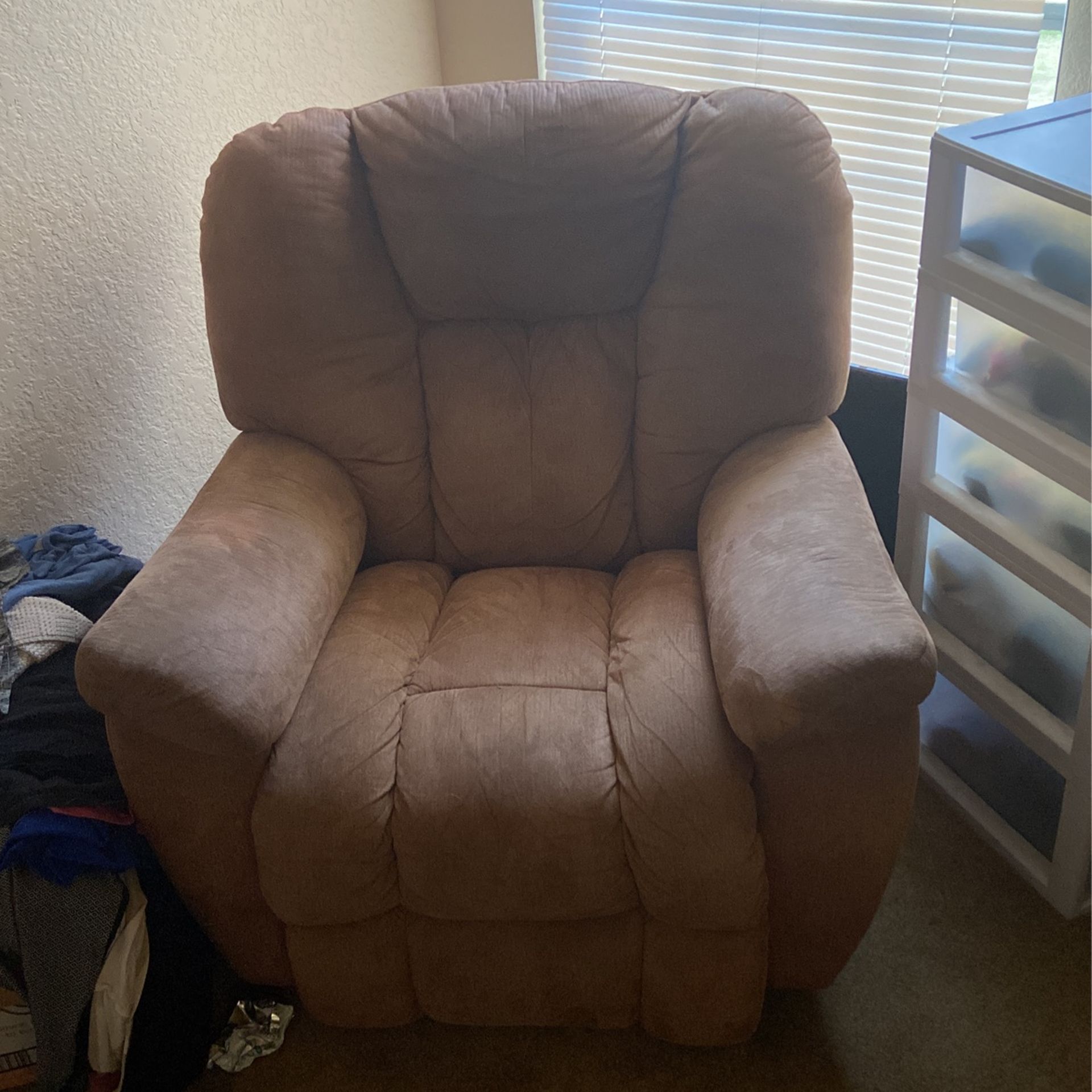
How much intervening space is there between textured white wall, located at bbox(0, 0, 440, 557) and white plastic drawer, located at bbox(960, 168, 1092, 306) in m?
1.26

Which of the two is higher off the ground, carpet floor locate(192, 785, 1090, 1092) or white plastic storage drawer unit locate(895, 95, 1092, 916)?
white plastic storage drawer unit locate(895, 95, 1092, 916)

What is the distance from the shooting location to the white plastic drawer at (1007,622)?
1.54 m

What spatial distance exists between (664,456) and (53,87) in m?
1.06

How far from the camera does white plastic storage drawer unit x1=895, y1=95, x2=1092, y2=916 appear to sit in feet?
4.48

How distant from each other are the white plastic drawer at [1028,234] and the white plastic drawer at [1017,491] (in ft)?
0.83

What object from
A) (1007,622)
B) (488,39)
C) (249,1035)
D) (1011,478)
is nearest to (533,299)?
(1011,478)

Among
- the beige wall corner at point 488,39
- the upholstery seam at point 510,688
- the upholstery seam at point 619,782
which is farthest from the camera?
the beige wall corner at point 488,39

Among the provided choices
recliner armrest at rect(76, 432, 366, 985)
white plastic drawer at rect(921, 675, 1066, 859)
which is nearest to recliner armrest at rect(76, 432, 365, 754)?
recliner armrest at rect(76, 432, 366, 985)

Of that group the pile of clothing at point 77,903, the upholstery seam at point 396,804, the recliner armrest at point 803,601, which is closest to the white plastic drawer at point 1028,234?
the recliner armrest at point 803,601

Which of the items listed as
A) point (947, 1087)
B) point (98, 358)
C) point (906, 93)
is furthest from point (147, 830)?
point (906, 93)

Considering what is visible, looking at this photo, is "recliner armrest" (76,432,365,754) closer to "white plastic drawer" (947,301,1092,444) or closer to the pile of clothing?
the pile of clothing

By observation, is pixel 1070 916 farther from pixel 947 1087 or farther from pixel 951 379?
pixel 951 379

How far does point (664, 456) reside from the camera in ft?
A: 5.63

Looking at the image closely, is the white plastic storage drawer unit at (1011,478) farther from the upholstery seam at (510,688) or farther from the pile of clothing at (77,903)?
the pile of clothing at (77,903)
